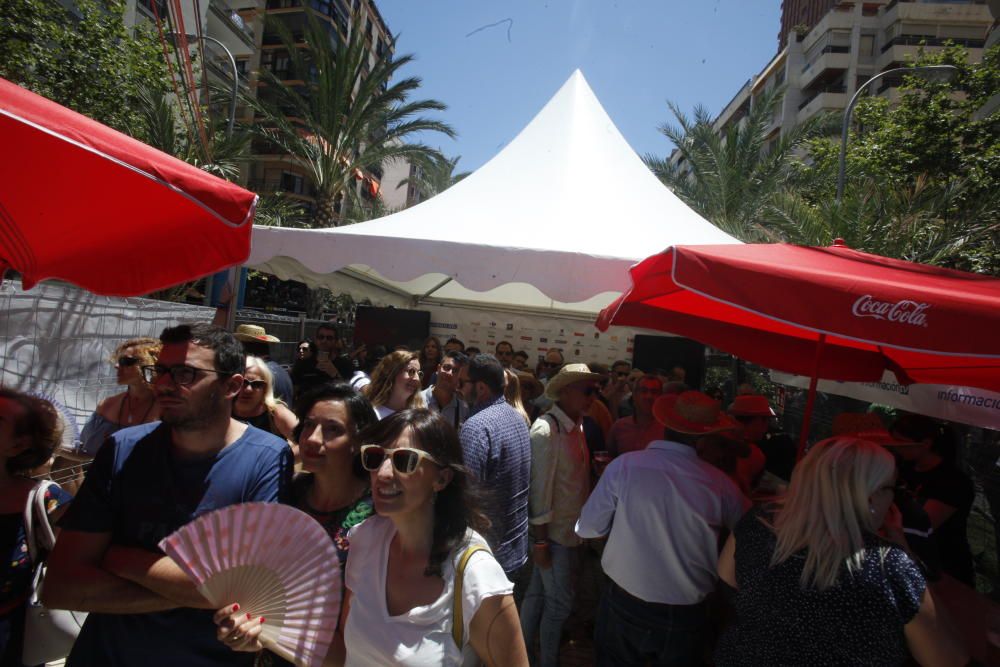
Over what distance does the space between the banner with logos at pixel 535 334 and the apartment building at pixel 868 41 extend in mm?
29766

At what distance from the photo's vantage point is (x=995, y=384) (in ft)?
10.3

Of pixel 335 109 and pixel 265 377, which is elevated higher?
pixel 335 109

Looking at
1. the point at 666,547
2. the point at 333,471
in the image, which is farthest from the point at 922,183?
the point at 333,471

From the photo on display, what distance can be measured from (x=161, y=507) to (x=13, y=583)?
802mm

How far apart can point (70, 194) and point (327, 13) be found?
45040mm

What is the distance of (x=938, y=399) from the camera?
17.2ft

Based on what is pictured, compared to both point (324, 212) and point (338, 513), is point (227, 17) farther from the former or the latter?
point (338, 513)

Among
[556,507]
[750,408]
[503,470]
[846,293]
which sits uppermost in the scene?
[846,293]

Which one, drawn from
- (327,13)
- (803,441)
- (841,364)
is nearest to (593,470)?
(803,441)

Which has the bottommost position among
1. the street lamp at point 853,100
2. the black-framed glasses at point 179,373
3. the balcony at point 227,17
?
the black-framed glasses at point 179,373

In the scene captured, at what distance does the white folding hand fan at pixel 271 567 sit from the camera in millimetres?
1448

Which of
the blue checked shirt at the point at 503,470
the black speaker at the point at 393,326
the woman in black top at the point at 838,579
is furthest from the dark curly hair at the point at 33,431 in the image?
the black speaker at the point at 393,326

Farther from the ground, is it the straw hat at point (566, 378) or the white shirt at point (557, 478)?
the straw hat at point (566, 378)

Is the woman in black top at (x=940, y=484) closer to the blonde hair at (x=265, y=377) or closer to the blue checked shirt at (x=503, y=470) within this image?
the blue checked shirt at (x=503, y=470)
